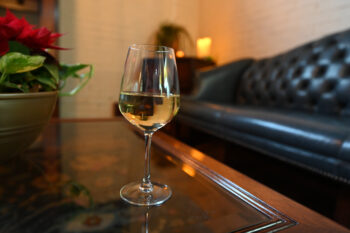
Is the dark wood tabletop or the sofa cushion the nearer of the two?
the dark wood tabletop

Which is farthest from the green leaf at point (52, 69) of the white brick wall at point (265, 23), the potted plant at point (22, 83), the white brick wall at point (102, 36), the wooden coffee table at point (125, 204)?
the white brick wall at point (102, 36)

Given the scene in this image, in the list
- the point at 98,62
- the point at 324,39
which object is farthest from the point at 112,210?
the point at 98,62

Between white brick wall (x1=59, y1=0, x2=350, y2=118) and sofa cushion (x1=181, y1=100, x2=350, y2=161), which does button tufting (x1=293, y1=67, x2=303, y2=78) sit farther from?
sofa cushion (x1=181, y1=100, x2=350, y2=161)

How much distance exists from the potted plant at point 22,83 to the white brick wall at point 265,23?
1.97 m

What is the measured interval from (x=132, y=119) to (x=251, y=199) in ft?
0.74

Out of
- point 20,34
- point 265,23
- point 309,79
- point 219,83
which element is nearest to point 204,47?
point 265,23

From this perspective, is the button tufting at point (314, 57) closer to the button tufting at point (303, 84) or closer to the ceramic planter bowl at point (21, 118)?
the button tufting at point (303, 84)

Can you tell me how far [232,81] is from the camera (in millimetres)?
2191

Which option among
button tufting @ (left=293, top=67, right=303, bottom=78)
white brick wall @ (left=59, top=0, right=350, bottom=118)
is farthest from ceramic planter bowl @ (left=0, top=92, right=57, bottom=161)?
white brick wall @ (left=59, top=0, right=350, bottom=118)

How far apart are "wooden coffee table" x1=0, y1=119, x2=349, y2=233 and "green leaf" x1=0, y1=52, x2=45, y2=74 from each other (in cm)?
19

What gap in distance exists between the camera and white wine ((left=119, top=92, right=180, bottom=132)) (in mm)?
386

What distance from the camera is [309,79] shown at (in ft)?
5.24

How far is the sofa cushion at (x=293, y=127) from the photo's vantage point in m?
0.89

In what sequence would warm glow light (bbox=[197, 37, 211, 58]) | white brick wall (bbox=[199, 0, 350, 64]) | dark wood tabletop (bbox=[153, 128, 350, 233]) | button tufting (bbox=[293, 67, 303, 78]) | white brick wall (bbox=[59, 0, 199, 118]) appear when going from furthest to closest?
warm glow light (bbox=[197, 37, 211, 58]) < white brick wall (bbox=[59, 0, 199, 118]) < white brick wall (bbox=[199, 0, 350, 64]) < button tufting (bbox=[293, 67, 303, 78]) < dark wood tabletop (bbox=[153, 128, 350, 233])
